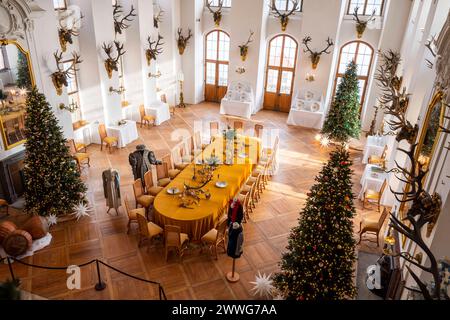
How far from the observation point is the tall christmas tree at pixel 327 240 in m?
5.63

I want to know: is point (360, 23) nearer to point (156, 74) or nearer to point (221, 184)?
point (156, 74)

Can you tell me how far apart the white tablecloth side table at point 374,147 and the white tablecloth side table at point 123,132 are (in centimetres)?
794

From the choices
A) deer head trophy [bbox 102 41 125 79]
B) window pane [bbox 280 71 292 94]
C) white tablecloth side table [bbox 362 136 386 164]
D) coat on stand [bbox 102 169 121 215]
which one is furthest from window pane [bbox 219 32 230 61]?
coat on stand [bbox 102 169 121 215]

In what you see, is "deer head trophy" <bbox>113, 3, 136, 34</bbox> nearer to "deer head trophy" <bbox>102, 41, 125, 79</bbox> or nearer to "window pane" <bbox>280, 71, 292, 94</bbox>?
"deer head trophy" <bbox>102, 41, 125, 79</bbox>

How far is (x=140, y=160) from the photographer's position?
30.8ft

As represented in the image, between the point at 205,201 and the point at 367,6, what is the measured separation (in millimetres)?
10628

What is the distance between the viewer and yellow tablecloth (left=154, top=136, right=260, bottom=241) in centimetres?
781

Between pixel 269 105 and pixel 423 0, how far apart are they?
8.27 metres

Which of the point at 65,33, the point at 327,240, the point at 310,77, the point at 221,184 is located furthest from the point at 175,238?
the point at 310,77

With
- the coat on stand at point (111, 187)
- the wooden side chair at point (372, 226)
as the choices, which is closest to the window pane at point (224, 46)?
the coat on stand at point (111, 187)

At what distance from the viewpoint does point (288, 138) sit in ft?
46.4

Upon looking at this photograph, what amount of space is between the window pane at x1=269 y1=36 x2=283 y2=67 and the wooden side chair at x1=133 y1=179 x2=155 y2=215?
964cm

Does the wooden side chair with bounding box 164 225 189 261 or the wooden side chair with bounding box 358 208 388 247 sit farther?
the wooden side chair with bounding box 358 208 388 247

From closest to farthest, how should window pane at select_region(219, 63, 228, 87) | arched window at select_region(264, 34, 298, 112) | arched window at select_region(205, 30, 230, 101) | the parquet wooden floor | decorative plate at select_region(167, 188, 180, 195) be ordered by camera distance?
1. the parquet wooden floor
2. decorative plate at select_region(167, 188, 180, 195)
3. arched window at select_region(264, 34, 298, 112)
4. arched window at select_region(205, 30, 230, 101)
5. window pane at select_region(219, 63, 228, 87)
